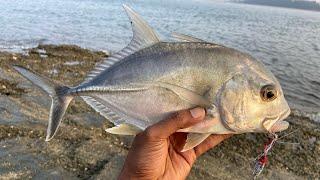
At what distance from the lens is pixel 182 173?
4.44m

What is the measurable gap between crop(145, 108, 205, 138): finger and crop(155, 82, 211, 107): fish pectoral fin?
0.22ft

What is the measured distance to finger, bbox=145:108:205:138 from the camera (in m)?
3.18

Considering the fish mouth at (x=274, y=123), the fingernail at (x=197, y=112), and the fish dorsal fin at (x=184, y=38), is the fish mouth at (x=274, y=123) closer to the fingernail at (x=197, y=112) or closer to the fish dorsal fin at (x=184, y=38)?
the fingernail at (x=197, y=112)

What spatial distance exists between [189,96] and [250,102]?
1.56ft

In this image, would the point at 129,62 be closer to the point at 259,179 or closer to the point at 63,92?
the point at 63,92

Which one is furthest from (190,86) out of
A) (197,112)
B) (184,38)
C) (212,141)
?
(212,141)

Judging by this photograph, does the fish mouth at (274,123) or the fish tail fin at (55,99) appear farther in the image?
the fish tail fin at (55,99)

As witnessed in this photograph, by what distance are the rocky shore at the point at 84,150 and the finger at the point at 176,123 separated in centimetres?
202

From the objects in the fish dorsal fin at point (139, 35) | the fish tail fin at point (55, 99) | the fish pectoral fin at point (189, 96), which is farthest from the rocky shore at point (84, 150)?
the fish tail fin at point (55, 99)

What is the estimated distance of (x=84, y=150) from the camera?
7.38m

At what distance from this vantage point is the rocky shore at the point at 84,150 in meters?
6.68

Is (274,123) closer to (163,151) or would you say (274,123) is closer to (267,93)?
(267,93)

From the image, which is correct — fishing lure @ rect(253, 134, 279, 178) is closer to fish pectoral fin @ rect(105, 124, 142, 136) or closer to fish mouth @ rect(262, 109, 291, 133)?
fish mouth @ rect(262, 109, 291, 133)

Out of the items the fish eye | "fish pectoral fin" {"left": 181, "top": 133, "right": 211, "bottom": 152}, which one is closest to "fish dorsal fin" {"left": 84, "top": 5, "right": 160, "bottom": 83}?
"fish pectoral fin" {"left": 181, "top": 133, "right": 211, "bottom": 152}
